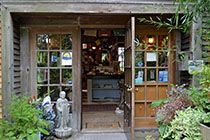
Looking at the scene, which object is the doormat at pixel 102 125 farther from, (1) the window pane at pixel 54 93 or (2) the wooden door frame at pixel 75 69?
(1) the window pane at pixel 54 93

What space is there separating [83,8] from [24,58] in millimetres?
1603

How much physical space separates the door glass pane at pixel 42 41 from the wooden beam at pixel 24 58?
0.74 feet

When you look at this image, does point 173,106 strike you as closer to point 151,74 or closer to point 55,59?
point 151,74

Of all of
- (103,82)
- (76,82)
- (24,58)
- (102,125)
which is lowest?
(102,125)

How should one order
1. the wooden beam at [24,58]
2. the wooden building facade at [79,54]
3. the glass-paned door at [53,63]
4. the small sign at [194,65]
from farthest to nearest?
1. the glass-paned door at [53,63]
2. the wooden beam at [24,58]
3. the wooden building facade at [79,54]
4. the small sign at [194,65]

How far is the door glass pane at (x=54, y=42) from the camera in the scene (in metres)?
3.72

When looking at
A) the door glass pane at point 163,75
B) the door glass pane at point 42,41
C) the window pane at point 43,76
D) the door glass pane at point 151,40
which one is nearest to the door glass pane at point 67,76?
the window pane at point 43,76

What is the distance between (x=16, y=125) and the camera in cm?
266

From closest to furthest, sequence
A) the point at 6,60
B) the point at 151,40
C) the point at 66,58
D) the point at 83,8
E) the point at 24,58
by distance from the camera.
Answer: the point at 6,60
the point at 83,8
the point at 24,58
the point at 66,58
the point at 151,40

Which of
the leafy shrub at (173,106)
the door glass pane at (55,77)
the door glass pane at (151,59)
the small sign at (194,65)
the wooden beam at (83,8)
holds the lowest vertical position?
the leafy shrub at (173,106)

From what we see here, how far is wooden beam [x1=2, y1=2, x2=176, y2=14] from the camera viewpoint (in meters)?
3.04

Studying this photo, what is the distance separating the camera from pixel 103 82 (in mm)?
7191

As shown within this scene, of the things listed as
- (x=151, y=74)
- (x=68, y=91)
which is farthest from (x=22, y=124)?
(x=151, y=74)

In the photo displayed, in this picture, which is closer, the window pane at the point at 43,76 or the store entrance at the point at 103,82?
the window pane at the point at 43,76
